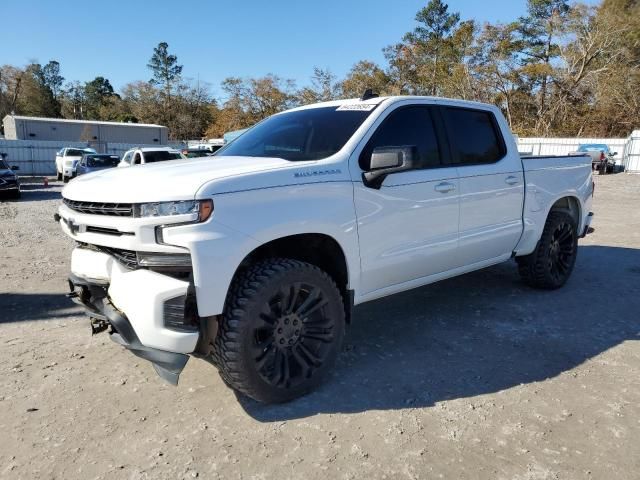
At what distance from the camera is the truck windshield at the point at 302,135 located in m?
3.56

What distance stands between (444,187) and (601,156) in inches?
1115

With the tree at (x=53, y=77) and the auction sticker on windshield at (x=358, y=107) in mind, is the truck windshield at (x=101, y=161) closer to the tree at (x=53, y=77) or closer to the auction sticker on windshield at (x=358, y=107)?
the auction sticker on windshield at (x=358, y=107)

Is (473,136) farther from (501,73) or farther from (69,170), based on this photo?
(501,73)

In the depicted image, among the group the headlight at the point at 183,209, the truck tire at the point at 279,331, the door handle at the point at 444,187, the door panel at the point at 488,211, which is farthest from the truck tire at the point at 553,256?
the headlight at the point at 183,209

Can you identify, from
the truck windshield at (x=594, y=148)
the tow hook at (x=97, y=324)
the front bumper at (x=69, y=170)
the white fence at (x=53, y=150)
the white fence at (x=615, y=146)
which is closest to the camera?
the tow hook at (x=97, y=324)

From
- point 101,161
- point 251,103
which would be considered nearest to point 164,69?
point 251,103

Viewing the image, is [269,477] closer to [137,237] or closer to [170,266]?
[170,266]

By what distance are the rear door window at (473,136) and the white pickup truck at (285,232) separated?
2 centimetres

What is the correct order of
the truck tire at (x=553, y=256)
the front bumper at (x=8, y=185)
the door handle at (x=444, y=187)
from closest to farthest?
the door handle at (x=444, y=187) < the truck tire at (x=553, y=256) < the front bumper at (x=8, y=185)

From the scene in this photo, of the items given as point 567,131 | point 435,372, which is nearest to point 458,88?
point 567,131

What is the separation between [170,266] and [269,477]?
1202 mm

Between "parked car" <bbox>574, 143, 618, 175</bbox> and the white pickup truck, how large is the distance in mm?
26961

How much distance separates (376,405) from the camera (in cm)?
310

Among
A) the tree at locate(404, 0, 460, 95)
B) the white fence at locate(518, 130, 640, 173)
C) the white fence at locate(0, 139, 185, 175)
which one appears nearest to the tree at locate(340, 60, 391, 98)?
the tree at locate(404, 0, 460, 95)
